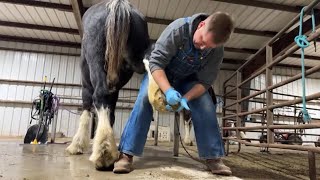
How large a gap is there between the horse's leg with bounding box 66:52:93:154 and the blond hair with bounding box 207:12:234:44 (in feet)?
5.49

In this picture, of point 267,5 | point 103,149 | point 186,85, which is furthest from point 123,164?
point 267,5

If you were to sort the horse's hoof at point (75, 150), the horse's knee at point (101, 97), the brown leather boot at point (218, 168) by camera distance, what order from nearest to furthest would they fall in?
1. the brown leather boot at point (218, 168)
2. the horse's knee at point (101, 97)
3. the horse's hoof at point (75, 150)

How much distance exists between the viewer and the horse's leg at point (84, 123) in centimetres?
269

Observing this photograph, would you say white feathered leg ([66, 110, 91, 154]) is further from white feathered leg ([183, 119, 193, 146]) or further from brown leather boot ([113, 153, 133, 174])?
white feathered leg ([183, 119, 193, 146])

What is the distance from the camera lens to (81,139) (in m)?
2.74

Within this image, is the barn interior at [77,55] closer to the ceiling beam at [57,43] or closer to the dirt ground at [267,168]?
the ceiling beam at [57,43]

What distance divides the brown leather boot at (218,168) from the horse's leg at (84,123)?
4.74 ft

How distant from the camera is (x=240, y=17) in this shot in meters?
7.04

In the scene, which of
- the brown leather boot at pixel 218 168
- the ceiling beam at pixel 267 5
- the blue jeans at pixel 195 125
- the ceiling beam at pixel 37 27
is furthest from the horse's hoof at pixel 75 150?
the ceiling beam at pixel 37 27

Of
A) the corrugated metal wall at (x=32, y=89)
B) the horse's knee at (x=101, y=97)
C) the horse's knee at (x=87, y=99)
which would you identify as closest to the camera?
the horse's knee at (x=101, y=97)

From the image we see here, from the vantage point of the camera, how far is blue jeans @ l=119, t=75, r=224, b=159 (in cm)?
175

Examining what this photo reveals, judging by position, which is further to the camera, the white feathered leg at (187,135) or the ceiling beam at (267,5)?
the ceiling beam at (267,5)

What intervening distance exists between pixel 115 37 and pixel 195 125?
814mm

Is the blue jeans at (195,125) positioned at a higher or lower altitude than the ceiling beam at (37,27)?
lower
